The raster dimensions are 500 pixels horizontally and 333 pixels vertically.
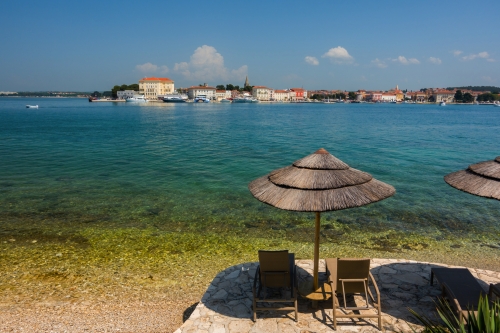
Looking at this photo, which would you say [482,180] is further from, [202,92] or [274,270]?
[202,92]

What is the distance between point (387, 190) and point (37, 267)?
7.52 metres

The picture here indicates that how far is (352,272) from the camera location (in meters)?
5.13

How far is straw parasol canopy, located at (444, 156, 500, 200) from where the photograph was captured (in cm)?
498

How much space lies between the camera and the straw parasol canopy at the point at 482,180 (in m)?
4.98

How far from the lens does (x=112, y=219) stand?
36.8 ft

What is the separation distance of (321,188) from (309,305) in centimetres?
195

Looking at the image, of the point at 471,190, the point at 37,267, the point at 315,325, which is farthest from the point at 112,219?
the point at 471,190

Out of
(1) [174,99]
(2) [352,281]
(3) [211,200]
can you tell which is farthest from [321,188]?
(1) [174,99]

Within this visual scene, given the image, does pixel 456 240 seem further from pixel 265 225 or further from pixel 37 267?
pixel 37 267

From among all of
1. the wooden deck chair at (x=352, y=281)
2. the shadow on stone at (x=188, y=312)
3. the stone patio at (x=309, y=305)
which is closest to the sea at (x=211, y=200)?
the stone patio at (x=309, y=305)

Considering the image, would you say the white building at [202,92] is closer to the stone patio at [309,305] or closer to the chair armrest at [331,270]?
the stone patio at [309,305]

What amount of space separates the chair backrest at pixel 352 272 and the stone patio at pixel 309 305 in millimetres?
427

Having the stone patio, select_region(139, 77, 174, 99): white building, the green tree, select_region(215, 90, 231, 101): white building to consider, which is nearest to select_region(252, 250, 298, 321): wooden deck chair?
the stone patio

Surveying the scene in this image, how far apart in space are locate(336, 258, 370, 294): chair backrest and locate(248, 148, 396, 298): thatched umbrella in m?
0.90
